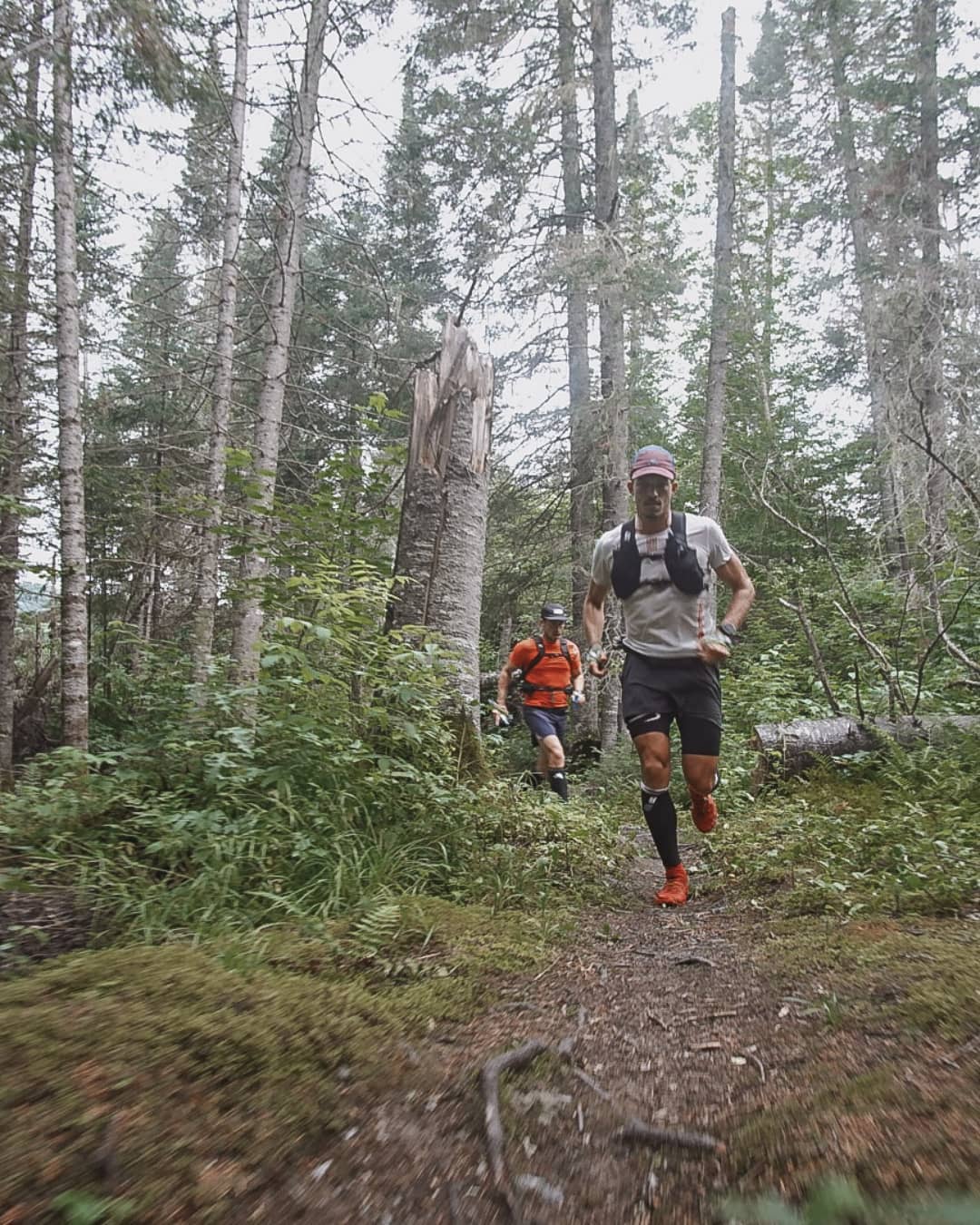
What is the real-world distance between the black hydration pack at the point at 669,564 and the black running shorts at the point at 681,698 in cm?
44

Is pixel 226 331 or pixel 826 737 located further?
pixel 226 331

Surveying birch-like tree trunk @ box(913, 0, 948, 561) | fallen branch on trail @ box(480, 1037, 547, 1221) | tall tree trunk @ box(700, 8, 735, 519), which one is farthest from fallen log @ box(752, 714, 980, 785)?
tall tree trunk @ box(700, 8, 735, 519)

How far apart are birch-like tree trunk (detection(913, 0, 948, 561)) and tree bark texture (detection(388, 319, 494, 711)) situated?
27.0ft

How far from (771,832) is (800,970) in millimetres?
2698

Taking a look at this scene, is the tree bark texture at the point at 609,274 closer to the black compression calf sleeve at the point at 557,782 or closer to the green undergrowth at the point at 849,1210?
the black compression calf sleeve at the point at 557,782

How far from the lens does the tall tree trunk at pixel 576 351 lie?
12.5 metres

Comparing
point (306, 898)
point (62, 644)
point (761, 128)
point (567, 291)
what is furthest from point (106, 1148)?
point (761, 128)

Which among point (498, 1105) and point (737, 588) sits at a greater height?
point (737, 588)

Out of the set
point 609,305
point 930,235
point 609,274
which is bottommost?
point 609,305

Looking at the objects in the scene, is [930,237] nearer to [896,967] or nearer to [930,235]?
[930,235]

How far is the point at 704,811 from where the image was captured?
4.52 meters

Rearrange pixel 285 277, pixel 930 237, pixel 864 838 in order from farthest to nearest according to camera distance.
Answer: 1. pixel 930 237
2. pixel 285 277
3. pixel 864 838

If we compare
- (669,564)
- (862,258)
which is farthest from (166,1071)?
(862,258)

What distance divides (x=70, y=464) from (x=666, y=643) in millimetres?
7783
